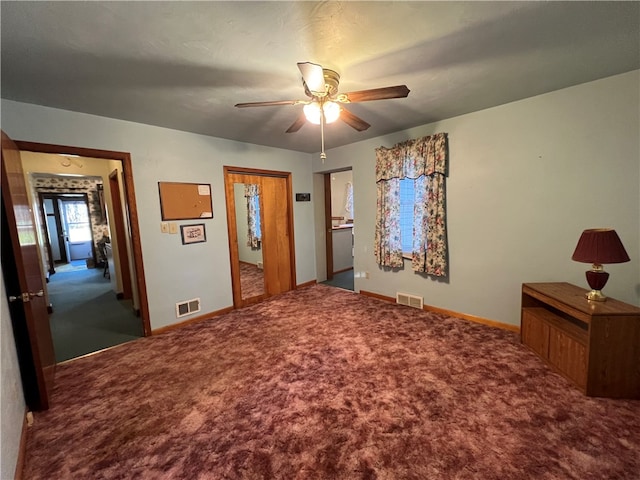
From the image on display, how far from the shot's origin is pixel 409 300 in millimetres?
3744

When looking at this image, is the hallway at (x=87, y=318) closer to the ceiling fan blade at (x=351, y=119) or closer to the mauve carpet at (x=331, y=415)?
the mauve carpet at (x=331, y=415)

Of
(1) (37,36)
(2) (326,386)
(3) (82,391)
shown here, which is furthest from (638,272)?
(3) (82,391)

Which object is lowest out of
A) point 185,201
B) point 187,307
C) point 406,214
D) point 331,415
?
point 331,415

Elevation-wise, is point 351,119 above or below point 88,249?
above

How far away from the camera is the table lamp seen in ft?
6.25

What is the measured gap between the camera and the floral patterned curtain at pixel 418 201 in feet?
10.6

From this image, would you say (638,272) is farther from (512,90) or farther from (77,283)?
(77,283)

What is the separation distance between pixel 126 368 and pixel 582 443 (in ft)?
11.4

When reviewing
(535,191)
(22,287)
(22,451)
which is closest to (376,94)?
(535,191)

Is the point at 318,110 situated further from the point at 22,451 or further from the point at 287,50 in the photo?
the point at 22,451

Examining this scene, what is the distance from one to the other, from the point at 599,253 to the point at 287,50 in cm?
265

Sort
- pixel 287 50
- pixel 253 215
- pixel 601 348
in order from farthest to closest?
pixel 253 215
pixel 601 348
pixel 287 50

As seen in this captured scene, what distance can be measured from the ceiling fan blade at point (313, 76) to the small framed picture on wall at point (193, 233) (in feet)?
7.92

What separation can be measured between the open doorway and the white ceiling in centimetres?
103
